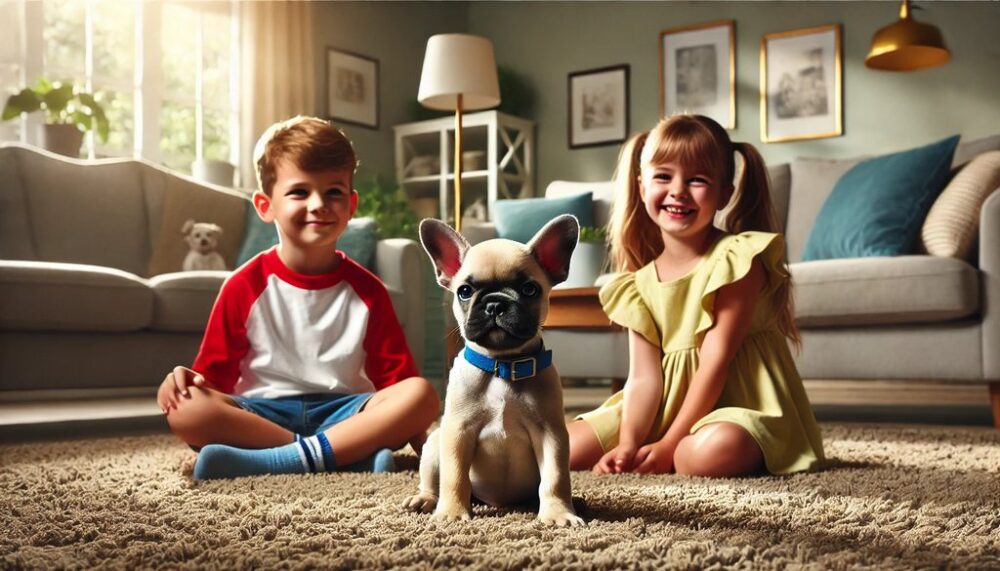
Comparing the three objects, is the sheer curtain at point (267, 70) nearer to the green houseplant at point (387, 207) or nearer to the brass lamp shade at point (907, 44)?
the green houseplant at point (387, 207)

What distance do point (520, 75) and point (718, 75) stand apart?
1.44 meters

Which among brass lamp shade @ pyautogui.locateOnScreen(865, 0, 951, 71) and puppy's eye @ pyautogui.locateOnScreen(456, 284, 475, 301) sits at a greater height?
brass lamp shade @ pyautogui.locateOnScreen(865, 0, 951, 71)

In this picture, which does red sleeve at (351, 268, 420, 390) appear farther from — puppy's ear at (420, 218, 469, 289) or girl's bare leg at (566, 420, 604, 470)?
puppy's ear at (420, 218, 469, 289)

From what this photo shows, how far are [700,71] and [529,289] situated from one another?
16.1 ft

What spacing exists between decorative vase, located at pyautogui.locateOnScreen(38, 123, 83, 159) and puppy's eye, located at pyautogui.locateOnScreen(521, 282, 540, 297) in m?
3.55

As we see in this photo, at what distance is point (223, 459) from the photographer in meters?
1.53

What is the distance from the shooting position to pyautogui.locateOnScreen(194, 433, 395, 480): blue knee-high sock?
153cm

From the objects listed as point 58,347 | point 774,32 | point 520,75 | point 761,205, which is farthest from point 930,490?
point 520,75

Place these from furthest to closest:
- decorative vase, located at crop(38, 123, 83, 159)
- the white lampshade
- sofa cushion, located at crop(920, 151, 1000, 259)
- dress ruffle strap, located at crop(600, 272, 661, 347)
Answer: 1. decorative vase, located at crop(38, 123, 83, 159)
2. the white lampshade
3. sofa cushion, located at crop(920, 151, 1000, 259)
4. dress ruffle strap, located at crop(600, 272, 661, 347)

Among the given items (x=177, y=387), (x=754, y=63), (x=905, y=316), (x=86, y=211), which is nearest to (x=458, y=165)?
(x=86, y=211)

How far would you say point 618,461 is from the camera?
5.45ft

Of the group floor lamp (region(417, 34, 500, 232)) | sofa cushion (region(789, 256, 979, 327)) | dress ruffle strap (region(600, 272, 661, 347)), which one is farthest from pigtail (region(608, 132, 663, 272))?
floor lamp (region(417, 34, 500, 232))

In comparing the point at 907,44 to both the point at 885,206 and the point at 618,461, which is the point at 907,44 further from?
the point at 618,461

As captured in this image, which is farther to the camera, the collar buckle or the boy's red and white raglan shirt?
the boy's red and white raglan shirt
